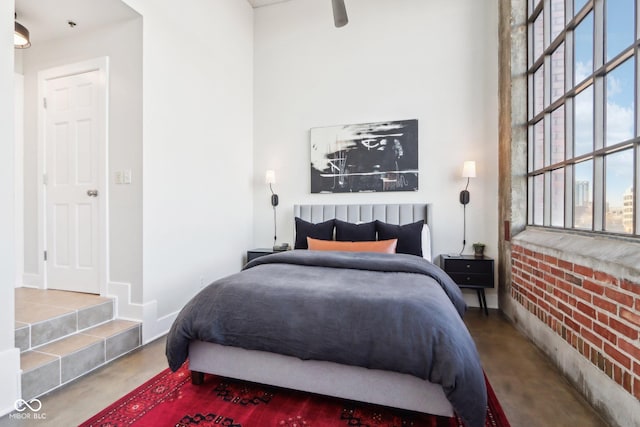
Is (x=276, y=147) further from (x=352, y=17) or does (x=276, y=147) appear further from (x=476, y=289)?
(x=476, y=289)

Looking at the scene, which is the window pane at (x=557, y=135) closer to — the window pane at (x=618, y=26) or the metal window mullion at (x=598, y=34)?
the metal window mullion at (x=598, y=34)

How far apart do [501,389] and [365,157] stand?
261 cm

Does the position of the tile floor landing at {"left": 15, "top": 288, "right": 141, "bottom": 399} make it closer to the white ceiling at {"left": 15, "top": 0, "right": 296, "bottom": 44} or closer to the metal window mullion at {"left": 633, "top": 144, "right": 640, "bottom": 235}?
the white ceiling at {"left": 15, "top": 0, "right": 296, "bottom": 44}

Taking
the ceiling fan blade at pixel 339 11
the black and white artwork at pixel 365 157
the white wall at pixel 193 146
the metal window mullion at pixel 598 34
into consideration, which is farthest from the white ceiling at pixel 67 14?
the metal window mullion at pixel 598 34

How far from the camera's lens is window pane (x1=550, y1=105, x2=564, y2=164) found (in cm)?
240

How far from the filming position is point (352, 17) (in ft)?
12.4

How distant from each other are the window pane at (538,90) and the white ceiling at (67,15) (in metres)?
3.46

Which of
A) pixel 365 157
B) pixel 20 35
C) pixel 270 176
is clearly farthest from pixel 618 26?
pixel 20 35

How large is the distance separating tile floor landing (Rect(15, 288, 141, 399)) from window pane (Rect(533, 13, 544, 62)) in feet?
13.5

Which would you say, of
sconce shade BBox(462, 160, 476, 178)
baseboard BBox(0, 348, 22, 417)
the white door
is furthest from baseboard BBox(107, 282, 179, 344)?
sconce shade BBox(462, 160, 476, 178)

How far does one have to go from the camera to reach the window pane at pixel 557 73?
2.40m

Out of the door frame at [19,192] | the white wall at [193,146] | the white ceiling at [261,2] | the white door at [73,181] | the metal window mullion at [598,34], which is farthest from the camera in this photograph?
the white ceiling at [261,2]

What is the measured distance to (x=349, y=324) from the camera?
4.94 feet

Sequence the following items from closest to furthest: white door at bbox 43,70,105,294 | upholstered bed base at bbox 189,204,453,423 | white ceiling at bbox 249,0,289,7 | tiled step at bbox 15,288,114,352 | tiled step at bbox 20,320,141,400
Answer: upholstered bed base at bbox 189,204,453,423 → tiled step at bbox 20,320,141,400 → tiled step at bbox 15,288,114,352 → white door at bbox 43,70,105,294 → white ceiling at bbox 249,0,289,7
